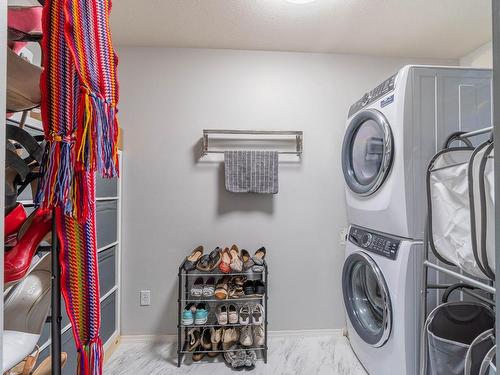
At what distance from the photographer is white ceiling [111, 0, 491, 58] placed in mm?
1700

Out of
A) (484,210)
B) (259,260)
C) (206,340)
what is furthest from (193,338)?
(484,210)

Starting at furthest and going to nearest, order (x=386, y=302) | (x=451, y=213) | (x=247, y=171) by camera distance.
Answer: (x=247, y=171) < (x=386, y=302) < (x=451, y=213)

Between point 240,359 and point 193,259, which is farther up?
point 193,259

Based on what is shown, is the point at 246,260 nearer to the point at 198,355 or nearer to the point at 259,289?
the point at 259,289

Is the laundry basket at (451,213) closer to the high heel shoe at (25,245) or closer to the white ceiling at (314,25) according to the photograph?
the white ceiling at (314,25)

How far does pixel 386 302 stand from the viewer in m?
1.48

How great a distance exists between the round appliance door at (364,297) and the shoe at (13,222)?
5.11 ft

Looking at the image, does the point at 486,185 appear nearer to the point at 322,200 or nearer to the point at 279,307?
the point at 322,200

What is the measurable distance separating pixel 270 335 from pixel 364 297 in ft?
2.67

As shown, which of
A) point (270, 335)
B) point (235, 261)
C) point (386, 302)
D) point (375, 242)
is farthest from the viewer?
point (270, 335)

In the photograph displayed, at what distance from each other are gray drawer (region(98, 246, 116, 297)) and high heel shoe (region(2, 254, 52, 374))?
1126mm

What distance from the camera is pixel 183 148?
7.29 feet

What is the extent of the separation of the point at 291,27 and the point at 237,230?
4.93 ft

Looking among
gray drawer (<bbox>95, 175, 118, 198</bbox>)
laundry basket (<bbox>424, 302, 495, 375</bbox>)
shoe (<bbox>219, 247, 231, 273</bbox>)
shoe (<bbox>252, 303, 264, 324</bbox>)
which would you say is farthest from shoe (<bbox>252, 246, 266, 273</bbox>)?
gray drawer (<bbox>95, 175, 118, 198</bbox>)
